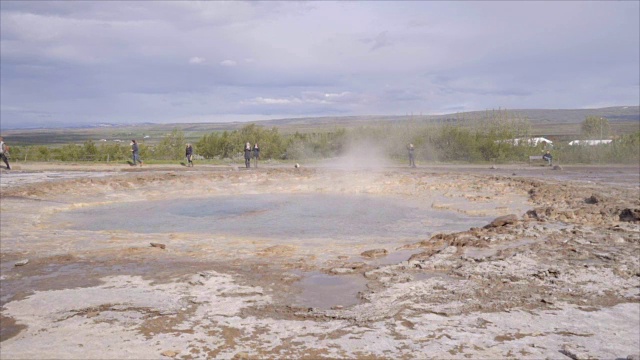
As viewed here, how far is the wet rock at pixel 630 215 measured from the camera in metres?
12.1

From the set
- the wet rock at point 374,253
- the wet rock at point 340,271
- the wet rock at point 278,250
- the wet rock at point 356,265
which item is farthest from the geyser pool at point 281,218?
the wet rock at point 340,271

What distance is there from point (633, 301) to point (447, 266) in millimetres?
2548

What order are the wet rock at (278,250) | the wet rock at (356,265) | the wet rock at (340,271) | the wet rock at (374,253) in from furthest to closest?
the wet rock at (278,250) < the wet rock at (374,253) < the wet rock at (356,265) < the wet rock at (340,271)

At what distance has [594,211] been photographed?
532 inches

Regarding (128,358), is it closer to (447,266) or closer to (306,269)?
(306,269)

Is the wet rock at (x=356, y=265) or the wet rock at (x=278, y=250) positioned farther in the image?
the wet rock at (x=278, y=250)

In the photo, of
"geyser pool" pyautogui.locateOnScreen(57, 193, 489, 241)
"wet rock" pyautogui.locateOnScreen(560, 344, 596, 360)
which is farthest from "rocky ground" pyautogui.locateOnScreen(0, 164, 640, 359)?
"geyser pool" pyautogui.locateOnScreen(57, 193, 489, 241)

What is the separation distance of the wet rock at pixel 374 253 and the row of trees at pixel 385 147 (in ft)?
86.1

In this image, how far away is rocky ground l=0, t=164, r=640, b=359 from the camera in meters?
5.50

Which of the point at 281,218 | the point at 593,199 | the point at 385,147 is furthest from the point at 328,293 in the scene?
the point at 385,147

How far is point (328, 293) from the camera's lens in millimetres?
7332

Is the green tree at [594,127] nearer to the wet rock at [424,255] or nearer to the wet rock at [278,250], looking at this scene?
the wet rock at [424,255]

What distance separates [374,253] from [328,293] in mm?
2387

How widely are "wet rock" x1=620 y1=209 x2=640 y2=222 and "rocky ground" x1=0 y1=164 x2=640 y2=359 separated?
0.05 meters
